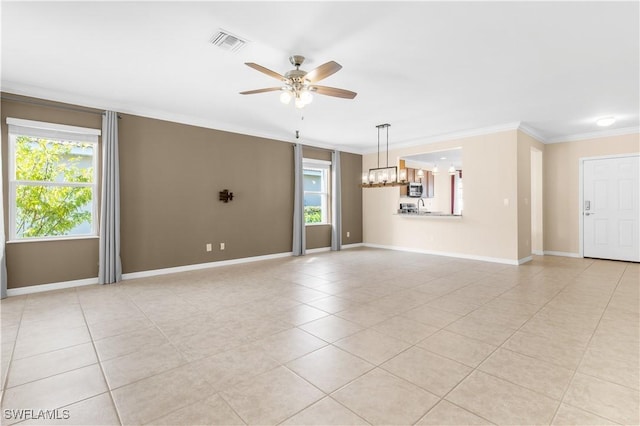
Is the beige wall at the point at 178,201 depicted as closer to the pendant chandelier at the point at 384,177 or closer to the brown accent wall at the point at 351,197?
the brown accent wall at the point at 351,197

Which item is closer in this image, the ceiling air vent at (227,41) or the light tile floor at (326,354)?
the light tile floor at (326,354)

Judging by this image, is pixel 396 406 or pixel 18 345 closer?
pixel 396 406

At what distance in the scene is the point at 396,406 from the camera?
5.99ft

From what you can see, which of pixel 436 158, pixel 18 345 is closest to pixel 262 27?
pixel 18 345

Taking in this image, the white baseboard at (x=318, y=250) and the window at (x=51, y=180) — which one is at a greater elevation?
the window at (x=51, y=180)

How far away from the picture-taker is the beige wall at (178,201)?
432cm

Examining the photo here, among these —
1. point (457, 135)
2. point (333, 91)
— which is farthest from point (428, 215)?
point (333, 91)

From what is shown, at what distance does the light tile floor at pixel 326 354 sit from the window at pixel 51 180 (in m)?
0.96

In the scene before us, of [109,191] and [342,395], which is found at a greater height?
[109,191]

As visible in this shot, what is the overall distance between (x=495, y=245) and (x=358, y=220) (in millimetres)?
3503

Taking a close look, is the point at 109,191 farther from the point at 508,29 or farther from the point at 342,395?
the point at 508,29

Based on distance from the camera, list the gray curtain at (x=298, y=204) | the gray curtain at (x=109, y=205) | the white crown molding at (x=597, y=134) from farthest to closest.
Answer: the gray curtain at (x=298, y=204)
the white crown molding at (x=597, y=134)
the gray curtain at (x=109, y=205)

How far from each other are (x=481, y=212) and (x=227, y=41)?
5.58 m

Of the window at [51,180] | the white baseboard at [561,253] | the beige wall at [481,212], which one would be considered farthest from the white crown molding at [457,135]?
the window at [51,180]
